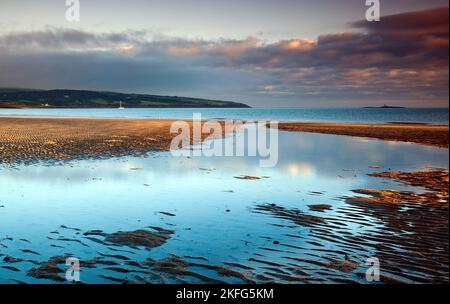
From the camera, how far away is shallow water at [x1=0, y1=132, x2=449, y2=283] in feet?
25.4

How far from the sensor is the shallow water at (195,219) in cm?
773

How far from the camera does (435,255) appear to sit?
8.54m

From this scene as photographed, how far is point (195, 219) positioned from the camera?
→ 37.9 ft

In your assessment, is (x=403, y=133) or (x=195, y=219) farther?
(x=403, y=133)

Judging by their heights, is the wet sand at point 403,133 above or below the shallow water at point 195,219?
above

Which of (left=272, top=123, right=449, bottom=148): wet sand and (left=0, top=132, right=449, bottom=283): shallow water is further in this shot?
(left=272, top=123, right=449, bottom=148): wet sand

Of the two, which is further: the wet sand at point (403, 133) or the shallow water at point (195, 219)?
the wet sand at point (403, 133)

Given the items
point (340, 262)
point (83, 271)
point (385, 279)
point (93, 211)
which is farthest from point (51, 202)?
point (385, 279)

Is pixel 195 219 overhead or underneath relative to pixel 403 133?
underneath

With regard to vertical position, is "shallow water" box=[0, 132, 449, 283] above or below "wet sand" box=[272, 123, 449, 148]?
below

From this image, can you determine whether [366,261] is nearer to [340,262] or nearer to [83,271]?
[340,262]
